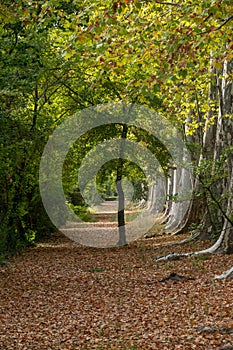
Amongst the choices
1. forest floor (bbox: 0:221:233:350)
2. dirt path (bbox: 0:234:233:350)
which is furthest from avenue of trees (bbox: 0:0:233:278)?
dirt path (bbox: 0:234:233:350)

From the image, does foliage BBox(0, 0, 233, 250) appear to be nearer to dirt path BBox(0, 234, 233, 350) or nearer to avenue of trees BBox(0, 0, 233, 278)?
avenue of trees BBox(0, 0, 233, 278)

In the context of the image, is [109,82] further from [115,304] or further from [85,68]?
[115,304]

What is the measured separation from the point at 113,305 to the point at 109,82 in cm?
1095

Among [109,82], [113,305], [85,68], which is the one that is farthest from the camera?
[109,82]

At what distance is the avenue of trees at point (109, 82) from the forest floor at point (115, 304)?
1.96 metres

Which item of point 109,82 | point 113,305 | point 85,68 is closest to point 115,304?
point 113,305

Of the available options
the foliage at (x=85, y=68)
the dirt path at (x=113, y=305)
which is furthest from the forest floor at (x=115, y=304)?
the foliage at (x=85, y=68)

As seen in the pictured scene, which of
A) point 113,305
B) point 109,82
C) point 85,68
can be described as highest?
point 85,68

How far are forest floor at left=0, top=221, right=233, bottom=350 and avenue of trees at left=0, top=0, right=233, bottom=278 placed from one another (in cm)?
196

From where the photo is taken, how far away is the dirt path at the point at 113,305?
7.77 metres

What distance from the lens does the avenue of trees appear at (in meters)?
8.58

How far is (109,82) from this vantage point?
19734 mm

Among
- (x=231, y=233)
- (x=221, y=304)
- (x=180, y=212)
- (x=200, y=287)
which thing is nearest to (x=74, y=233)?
(x=180, y=212)

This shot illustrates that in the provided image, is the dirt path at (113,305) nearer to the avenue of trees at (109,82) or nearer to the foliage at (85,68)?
the avenue of trees at (109,82)
